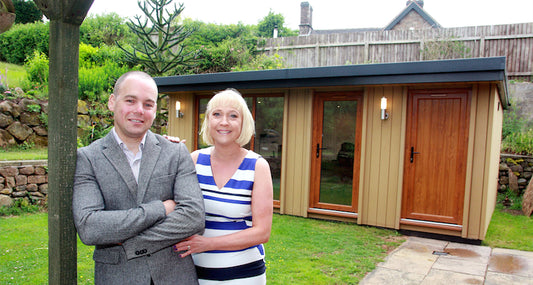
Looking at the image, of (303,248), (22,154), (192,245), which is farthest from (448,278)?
(22,154)

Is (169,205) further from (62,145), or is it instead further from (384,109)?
(384,109)

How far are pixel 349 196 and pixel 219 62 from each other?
27.8 ft

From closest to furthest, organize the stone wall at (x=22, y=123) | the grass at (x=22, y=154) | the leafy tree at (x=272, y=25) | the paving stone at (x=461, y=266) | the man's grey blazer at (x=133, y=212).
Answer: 1. the man's grey blazer at (x=133, y=212)
2. the paving stone at (x=461, y=266)
3. the grass at (x=22, y=154)
4. the stone wall at (x=22, y=123)
5. the leafy tree at (x=272, y=25)

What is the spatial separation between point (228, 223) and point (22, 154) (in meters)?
7.00

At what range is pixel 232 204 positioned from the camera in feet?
5.08

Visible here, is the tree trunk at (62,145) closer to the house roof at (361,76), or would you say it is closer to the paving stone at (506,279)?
the paving stone at (506,279)

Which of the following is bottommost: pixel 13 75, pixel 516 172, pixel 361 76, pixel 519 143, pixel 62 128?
pixel 516 172

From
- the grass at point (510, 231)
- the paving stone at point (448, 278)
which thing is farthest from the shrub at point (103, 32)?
the paving stone at point (448, 278)

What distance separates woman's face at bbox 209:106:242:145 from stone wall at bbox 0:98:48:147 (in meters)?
7.70

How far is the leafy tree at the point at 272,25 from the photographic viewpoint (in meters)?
26.5

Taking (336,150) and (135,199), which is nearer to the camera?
(135,199)

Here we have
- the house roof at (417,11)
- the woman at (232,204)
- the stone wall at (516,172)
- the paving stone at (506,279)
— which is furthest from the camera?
the house roof at (417,11)

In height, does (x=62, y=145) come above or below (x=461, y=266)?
above

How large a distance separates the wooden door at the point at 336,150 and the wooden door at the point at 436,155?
2.58 feet
